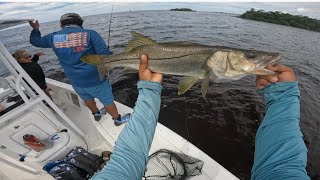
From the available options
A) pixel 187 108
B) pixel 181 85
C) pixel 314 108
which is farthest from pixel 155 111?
pixel 314 108

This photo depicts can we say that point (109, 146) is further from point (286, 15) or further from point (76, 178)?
point (286, 15)

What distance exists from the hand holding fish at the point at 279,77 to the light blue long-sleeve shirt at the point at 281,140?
75mm

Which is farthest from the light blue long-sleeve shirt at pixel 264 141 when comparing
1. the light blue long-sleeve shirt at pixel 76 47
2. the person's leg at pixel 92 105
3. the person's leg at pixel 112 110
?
the person's leg at pixel 92 105

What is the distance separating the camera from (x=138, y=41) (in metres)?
2.97

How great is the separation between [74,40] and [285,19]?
174 feet

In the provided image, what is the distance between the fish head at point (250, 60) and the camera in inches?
94.2

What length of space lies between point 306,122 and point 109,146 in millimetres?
8254

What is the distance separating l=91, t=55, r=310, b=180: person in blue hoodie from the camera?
61.1 inches

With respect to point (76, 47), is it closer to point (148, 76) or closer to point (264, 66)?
point (148, 76)

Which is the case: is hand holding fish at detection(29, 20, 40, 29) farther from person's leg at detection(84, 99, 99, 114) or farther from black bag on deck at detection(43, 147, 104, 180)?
black bag on deck at detection(43, 147, 104, 180)

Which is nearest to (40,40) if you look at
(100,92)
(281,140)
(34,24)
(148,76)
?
(34,24)

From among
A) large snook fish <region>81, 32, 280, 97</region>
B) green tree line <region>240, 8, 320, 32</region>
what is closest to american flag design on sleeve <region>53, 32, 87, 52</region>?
large snook fish <region>81, 32, 280, 97</region>

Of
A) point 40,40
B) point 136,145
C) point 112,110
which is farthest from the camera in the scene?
point 112,110

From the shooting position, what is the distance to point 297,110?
68.3 inches
